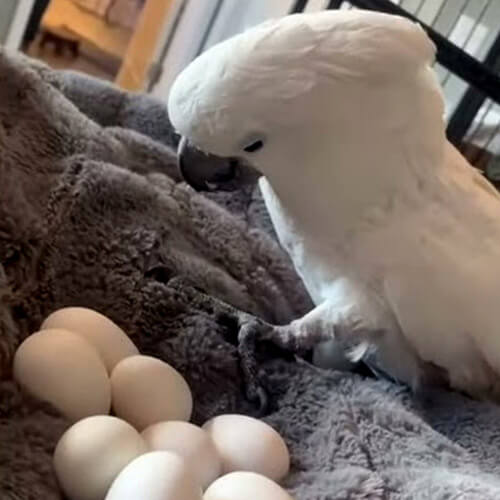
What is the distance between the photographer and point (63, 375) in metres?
0.73

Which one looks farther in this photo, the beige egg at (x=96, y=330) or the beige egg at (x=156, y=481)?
the beige egg at (x=96, y=330)

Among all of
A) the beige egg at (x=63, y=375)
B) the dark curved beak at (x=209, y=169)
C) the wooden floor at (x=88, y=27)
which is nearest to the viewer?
the beige egg at (x=63, y=375)

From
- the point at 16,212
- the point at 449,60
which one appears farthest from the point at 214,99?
the point at 449,60

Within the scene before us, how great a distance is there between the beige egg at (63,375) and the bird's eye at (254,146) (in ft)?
0.80

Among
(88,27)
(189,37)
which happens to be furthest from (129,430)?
(88,27)

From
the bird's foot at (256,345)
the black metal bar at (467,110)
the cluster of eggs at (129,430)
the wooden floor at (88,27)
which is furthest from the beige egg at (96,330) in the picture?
the wooden floor at (88,27)

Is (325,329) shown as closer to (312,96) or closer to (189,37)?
(312,96)

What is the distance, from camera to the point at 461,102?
1.51m

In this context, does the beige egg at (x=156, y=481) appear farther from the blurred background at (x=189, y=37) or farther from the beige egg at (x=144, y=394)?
the blurred background at (x=189, y=37)

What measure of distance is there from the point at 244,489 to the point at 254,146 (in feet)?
1.08

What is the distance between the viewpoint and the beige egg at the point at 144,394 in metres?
0.77

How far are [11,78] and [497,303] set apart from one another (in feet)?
1.70

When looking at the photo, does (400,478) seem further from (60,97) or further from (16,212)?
(60,97)

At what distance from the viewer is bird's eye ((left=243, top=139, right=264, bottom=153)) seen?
874mm
